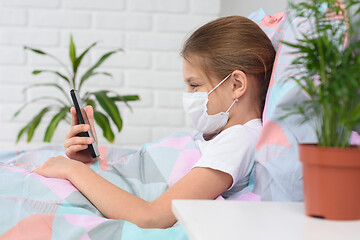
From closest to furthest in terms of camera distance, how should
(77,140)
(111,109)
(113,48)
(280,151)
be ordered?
(280,151) → (77,140) → (111,109) → (113,48)

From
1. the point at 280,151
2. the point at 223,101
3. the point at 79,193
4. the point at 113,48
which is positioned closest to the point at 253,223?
the point at 280,151

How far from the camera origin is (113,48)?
8.57ft

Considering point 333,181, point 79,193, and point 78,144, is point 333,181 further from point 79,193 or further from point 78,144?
point 78,144

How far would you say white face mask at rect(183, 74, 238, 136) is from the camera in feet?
4.00

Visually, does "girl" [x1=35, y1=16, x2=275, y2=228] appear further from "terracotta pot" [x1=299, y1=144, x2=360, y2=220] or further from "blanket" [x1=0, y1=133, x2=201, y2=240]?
"terracotta pot" [x1=299, y1=144, x2=360, y2=220]

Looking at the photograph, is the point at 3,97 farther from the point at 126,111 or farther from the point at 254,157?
the point at 254,157

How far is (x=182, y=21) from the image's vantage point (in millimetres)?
2648

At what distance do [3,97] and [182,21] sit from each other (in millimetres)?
1127

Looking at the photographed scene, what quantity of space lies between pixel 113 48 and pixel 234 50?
5.04ft

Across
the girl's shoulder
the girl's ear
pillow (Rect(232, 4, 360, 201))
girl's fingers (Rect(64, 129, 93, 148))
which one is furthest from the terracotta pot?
girl's fingers (Rect(64, 129, 93, 148))

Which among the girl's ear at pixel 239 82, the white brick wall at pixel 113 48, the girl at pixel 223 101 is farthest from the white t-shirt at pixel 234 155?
the white brick wall at pixel 113 48

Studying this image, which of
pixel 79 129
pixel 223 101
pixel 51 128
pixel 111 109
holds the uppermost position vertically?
pixel 223 101

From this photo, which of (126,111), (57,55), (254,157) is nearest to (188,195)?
(254,157)

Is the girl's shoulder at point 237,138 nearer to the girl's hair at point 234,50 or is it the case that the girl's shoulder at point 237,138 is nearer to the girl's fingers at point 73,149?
the girl's hair at point 234,50
